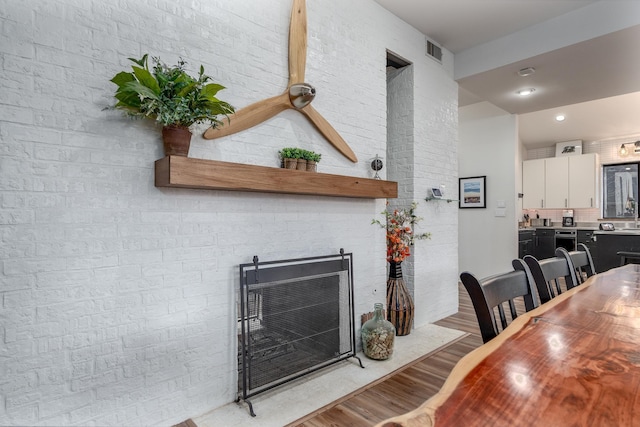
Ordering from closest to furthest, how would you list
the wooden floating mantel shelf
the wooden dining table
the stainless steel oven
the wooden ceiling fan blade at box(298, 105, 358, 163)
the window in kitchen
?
1. the wooden dining table
2. the wooden floating mantel shelf
3. the wooden ceiling fan blade at box(298, 105, 358, 163)
4. the stainless steel oven
5. the window in kitchen

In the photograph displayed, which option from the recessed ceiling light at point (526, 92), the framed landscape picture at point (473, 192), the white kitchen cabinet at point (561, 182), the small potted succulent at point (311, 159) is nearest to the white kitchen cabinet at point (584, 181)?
the white kitchen cabinet at point (561, 182)

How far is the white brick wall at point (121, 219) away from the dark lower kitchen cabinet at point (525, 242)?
482 cm

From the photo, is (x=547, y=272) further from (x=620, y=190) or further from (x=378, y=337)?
(x=620, y=190)

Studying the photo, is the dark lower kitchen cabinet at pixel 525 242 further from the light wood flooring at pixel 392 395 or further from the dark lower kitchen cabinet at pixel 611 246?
the light wood flooring at pixel 392 395

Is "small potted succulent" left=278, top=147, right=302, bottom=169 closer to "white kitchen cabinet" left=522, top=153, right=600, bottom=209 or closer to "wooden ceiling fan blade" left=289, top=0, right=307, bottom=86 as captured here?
"wooden ceiling fan blade" left=289, top=0, right=307, bottom=86

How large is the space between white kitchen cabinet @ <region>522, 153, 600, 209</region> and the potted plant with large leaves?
751 centimetres

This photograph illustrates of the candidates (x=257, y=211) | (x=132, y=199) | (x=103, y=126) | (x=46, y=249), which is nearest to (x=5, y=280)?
(x=46, y=249)

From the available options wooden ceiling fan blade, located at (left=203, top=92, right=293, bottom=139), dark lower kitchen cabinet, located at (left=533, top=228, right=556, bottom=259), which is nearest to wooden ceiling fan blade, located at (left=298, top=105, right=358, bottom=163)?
wooden ceiling fan blade, located at (left=203, top=92, right=293, bottom=139)

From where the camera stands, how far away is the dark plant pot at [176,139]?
1.75 m

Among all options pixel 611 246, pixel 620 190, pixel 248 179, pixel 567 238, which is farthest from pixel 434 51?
pixel 620 190

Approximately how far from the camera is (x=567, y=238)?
6.66 metres

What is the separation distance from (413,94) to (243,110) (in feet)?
6.52

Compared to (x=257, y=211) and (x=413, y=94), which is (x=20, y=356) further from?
(x=413, y=94)

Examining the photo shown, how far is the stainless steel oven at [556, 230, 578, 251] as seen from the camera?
6.57 meters
